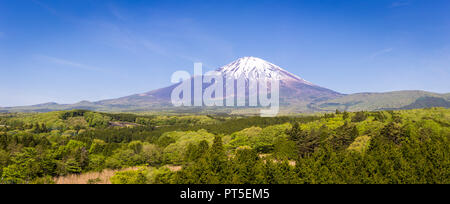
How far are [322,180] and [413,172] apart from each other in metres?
14.0

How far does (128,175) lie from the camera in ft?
143

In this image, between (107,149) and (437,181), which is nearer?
(437,181)

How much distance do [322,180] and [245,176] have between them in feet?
31.8
